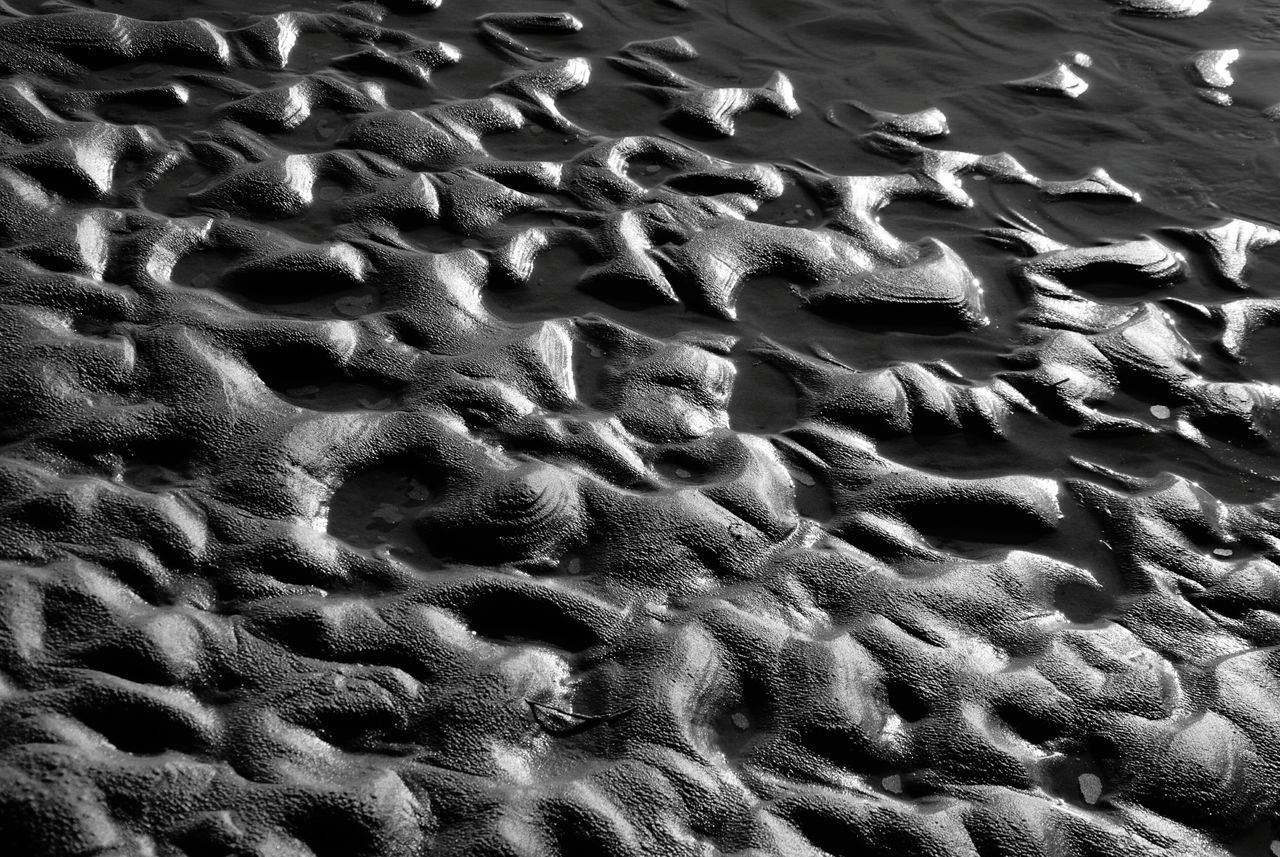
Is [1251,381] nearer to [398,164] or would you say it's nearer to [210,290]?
[398,164]

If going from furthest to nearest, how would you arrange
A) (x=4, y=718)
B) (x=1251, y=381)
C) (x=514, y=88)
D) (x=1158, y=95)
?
(x=1158, y=95) < (x=514, y=88) < (x=1251, y=381) < (x=4, y=718)

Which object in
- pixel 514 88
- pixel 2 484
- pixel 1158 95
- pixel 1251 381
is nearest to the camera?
pixel 2 484

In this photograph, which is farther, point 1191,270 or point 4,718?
point 1191,270

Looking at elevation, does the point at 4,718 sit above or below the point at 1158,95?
below

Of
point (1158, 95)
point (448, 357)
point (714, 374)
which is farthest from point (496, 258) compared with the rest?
point (1158, 95)

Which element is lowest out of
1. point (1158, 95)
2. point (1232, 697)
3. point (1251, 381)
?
point (1232, 697)

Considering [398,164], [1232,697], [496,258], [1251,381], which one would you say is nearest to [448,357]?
[496,258]
